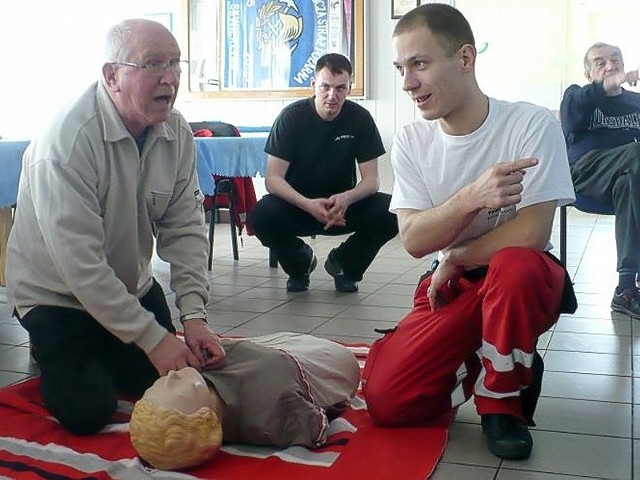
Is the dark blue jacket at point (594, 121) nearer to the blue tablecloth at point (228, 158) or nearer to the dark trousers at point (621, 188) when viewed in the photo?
the dark trousers at point (621, 188)

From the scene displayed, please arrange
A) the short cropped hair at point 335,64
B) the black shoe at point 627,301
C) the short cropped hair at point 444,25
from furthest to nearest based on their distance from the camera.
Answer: the short cropped hair at point 335,64
the black shoe at point 627,301
the short cropped hair at point 444,25

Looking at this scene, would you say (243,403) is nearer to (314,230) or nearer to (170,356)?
(170,356)

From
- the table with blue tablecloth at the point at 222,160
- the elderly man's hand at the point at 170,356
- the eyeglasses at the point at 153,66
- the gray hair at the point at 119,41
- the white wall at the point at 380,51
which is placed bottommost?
the elderly man's hand at the point at 170,356

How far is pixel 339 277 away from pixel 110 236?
179 centimetres

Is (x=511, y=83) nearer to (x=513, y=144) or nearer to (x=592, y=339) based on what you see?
(x=592, y=339)

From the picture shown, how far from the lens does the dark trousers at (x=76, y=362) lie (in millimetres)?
1868

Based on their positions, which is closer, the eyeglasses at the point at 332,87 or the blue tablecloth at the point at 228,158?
the eyeglasses at the point at 332,87

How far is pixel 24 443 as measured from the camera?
5.95 ft

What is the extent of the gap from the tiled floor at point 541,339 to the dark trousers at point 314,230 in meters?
0.14

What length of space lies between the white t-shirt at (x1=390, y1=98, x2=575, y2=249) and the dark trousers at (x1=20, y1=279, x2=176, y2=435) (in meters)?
0.79

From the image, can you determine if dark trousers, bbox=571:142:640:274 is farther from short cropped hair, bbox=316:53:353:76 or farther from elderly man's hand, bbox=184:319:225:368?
elderly man's hand, bbox=184:319:225:368

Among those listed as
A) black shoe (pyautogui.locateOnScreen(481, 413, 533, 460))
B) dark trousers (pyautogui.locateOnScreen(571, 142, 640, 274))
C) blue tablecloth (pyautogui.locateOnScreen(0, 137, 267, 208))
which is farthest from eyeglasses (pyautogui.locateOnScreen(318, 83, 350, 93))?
black shoe (pyautogui.locateOnScreen(481, 413, 533, 460))

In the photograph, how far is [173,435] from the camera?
1565 millimetres

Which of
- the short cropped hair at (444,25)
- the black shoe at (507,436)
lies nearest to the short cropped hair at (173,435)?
the black shoe at (507,436)
